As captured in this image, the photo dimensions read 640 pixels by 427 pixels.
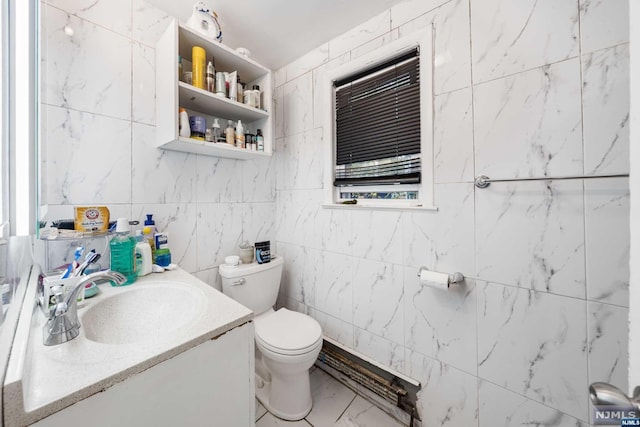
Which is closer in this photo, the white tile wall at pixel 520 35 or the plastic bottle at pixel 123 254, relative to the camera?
the white tile wall at pixel 520 35

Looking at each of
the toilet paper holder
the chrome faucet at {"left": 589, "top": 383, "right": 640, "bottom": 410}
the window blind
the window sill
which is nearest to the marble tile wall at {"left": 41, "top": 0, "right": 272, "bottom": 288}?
the window sill

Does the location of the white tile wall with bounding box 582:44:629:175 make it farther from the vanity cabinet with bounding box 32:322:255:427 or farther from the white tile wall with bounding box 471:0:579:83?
the vanity cabinet with bounding box 32:322:255:427

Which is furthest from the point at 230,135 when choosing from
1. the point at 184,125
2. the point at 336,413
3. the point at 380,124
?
the point at 336,413

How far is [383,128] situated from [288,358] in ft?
4.47

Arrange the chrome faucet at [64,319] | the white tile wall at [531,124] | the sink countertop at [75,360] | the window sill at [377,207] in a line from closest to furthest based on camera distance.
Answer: the sink countertop at [75,360], the chrome faucet at [64,319], the white tile wall at [531,124], the window sill at [377,207]

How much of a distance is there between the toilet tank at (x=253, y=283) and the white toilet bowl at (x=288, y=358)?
0.13 meters

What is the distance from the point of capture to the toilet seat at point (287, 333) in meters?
1.27

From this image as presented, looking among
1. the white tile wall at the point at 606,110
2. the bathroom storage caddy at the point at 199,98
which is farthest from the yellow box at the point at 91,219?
the white tile wall at the point at 606,110

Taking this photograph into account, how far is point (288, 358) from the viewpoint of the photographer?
124 cm

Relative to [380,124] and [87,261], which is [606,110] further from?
[87,261]

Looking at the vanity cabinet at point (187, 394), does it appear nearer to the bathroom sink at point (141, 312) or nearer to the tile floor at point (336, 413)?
the bathroom sink at point (141, 312)

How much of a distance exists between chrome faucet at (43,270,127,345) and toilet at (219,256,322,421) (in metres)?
0.80

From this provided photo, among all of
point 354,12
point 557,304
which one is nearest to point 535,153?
point 557,304

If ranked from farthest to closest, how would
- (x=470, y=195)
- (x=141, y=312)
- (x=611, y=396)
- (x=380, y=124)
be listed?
(x=380, y=124) < (x=470, y=195) < (x=141, y=312) < (x=611, y=396)
